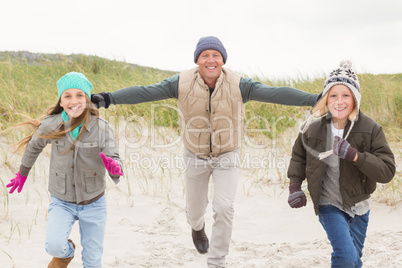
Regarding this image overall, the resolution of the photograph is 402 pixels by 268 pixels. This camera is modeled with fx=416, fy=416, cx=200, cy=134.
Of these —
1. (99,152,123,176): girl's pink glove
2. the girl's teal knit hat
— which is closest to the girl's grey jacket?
(99,152,123,176): girl's pink glove

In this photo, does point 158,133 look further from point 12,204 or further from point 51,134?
point 51,134

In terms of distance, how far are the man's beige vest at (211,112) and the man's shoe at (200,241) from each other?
95 centimetres

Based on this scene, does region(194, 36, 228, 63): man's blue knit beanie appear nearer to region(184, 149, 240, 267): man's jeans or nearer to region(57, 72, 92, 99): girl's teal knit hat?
region(184, 149, 240, 267): man's jeans

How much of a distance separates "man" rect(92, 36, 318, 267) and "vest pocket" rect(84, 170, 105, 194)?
670 millimetres

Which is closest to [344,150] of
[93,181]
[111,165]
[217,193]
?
[217,193]

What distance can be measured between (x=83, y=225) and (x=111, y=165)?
1.90 feet

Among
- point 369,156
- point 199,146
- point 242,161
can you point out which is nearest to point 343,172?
point 369,156

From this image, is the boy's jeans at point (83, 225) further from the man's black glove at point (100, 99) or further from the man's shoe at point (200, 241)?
the man's shoe at point (200, 241)

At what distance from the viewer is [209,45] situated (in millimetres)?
3811

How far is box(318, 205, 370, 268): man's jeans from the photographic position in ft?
9.48

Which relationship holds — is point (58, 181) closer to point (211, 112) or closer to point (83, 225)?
point (83, 225)

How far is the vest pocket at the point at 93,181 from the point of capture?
Result: 331 centimetres

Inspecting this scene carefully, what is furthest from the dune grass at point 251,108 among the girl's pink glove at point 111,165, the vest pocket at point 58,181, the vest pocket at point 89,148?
the girl's pink glove at point 111,165

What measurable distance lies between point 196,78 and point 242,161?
3.03m
